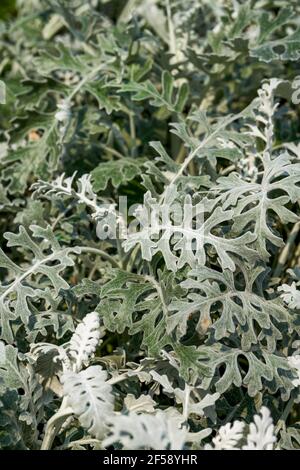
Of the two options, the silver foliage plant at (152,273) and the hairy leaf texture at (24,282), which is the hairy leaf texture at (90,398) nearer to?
the silver foliage plant at (152,273)

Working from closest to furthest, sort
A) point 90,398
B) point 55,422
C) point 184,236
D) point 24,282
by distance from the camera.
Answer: point 90,398 < point 55,422 < point 184,236 < point 24,282

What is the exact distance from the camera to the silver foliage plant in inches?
58.3

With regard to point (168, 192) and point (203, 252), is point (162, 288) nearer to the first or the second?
point (203, 252)

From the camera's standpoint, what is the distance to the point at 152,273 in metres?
1.72

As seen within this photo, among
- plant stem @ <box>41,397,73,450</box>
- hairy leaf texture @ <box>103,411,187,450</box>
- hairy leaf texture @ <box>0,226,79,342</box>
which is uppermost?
hairy leaf texture @ <box>0,226,79,342</box>

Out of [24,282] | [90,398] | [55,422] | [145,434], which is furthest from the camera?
[24,282]

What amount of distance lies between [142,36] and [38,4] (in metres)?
1.08

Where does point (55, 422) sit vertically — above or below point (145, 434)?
below

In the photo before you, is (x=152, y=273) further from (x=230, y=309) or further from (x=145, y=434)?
(x=145, y=434)

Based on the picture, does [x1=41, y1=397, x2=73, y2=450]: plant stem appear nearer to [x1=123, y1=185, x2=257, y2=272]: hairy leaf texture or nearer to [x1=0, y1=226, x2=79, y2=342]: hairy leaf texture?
[x1=0, y1=226, x2=79, y2=342]: hairy leaf texture

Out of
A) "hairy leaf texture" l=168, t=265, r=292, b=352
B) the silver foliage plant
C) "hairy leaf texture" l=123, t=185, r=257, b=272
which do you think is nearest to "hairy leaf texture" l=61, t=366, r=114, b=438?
the silver foliage plant

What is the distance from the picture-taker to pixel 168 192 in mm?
1713

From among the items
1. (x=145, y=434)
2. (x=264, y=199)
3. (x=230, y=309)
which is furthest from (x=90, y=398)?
(x=264, y=199)

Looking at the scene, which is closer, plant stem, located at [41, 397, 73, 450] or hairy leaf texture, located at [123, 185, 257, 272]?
plant stem, located at [41, 397, 73, 450]
